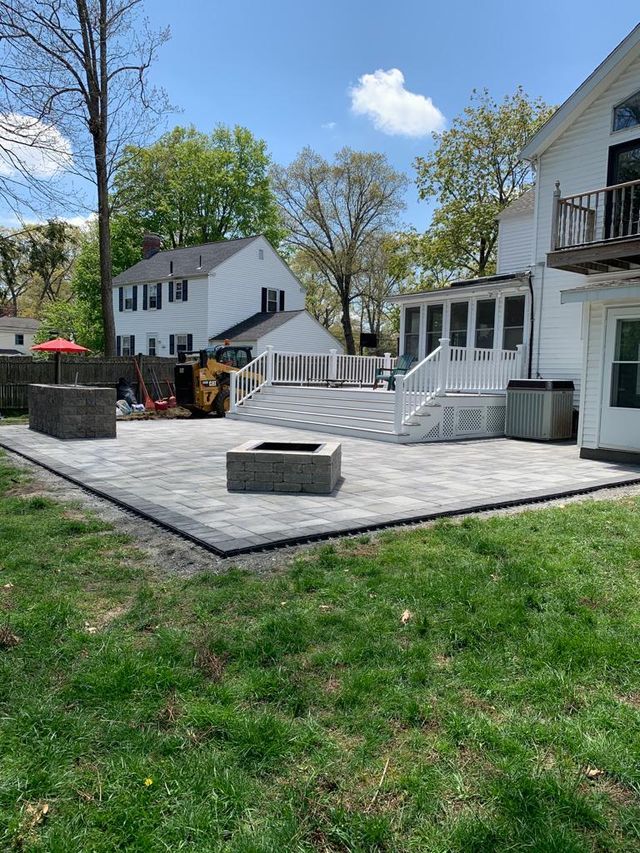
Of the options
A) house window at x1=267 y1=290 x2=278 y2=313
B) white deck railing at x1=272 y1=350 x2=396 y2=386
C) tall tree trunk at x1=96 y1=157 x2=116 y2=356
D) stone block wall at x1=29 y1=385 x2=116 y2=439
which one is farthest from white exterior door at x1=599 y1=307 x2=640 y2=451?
house window at x1=267 y1=290 x2=278 y2=313

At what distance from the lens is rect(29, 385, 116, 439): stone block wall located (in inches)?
420

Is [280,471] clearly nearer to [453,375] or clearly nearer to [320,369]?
[453,375]

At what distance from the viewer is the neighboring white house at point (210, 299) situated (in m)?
28.4

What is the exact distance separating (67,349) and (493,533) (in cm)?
1490

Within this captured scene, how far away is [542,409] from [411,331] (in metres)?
5.96

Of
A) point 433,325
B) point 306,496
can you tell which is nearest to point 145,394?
point 433,325

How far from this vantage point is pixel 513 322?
561 inches

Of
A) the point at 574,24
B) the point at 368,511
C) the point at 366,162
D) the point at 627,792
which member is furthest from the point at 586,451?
the point at 366,162

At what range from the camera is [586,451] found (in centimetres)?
955

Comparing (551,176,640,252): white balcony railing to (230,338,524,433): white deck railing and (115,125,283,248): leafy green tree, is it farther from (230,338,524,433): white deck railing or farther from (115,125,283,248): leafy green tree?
(115,125,283,248): leafy green tree

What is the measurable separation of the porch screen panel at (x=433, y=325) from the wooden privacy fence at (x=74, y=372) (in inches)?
351

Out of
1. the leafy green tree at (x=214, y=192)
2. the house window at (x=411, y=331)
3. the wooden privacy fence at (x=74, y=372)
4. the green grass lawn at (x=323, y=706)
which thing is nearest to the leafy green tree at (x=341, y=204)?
the leafy green tree at (x=214, y=192)

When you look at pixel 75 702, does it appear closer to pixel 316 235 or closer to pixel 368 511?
pixel 368 511

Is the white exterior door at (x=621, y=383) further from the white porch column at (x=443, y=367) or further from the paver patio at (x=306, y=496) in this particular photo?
the white porch column at (x=443, y=367)
